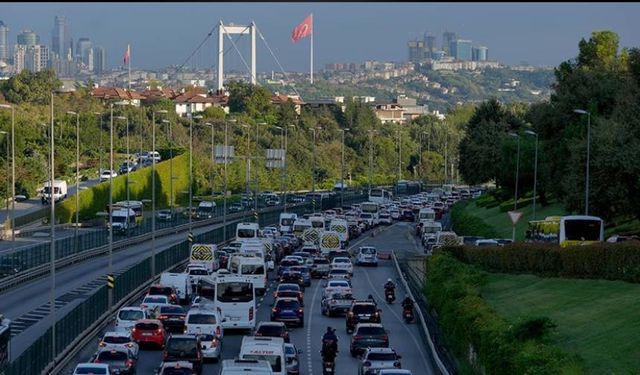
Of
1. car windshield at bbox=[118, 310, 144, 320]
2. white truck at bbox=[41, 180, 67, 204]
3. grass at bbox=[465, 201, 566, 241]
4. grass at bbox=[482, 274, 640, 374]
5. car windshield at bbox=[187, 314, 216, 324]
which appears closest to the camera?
grass at bbox=[482, 274, 640, 374]

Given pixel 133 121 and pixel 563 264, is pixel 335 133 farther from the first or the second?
pixel 563 264

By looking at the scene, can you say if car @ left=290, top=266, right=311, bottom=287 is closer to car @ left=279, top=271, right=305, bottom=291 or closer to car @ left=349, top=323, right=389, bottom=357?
car @ left=279, top=271, right=305, bottom=291

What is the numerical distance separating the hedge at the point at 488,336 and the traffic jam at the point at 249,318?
5.49 ft

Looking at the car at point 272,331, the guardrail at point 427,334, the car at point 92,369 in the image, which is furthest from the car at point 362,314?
the car at point 92,369

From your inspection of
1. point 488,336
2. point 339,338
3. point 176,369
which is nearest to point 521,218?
point 339,338

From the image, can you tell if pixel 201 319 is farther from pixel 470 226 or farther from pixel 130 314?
pixel 470 226

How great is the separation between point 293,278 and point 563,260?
63.1 feet

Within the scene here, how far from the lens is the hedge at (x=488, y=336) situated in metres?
25.0

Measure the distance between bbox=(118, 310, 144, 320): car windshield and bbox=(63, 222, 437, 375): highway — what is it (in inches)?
59.2

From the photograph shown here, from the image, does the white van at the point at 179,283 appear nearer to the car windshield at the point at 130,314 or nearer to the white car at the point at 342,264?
the car windshield at the point at 130,314

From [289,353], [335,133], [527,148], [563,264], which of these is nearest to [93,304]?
[289,353]

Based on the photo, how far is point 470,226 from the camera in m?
87.5

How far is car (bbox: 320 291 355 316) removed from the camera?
5112cm

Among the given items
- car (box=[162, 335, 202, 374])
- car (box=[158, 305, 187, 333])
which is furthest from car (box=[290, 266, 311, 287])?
car (box=[162, 335, 202, 374])
